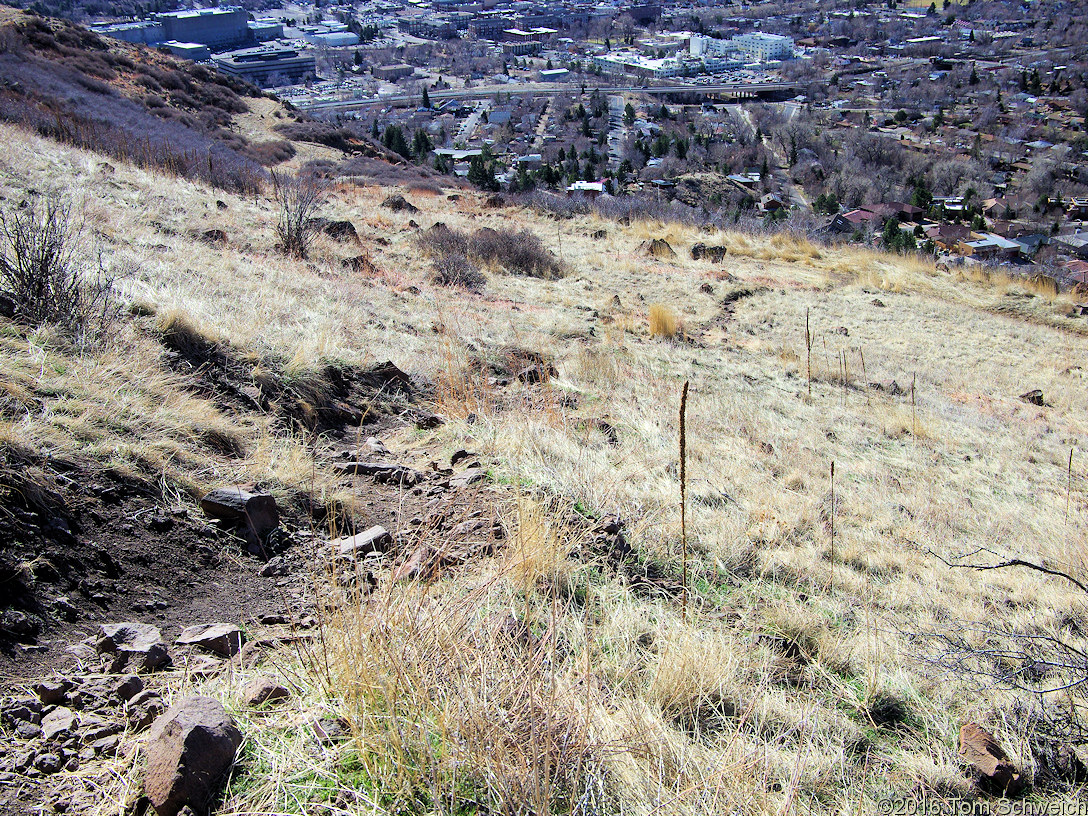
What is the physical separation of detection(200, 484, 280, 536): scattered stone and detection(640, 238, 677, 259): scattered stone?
513 inches

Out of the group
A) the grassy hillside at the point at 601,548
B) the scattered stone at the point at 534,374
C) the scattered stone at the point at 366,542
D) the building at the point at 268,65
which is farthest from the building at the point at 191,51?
the scattered stone at the point at 366,542

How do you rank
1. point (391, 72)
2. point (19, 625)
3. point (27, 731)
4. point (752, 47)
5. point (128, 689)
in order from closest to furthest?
1. point (27, 731)
2. point (128, 689)
3. point (19, 625)
4. point (391, 72)
5. point (752, 47)

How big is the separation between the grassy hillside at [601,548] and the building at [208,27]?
107 meters

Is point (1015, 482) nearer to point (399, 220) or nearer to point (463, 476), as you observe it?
point (463, 476)

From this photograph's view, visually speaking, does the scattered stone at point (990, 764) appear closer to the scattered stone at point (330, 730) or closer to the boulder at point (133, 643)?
the scattered stone at point (330, 730)

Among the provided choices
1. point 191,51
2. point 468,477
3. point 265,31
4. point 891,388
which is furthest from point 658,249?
point 265,31

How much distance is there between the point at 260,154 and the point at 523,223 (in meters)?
11.6

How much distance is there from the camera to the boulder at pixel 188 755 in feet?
5.34

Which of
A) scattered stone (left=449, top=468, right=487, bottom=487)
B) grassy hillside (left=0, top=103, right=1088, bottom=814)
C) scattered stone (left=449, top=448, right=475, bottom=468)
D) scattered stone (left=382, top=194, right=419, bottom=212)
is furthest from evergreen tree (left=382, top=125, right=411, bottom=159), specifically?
scattered stone (left=449, top=468, right=487, bottom=487)

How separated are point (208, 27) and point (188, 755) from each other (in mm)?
119944

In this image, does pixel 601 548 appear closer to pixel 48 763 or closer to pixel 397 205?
pixel 48 763

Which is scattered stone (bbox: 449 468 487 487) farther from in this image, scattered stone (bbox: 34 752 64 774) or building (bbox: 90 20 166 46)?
building (bbox: 90 20 166 46)

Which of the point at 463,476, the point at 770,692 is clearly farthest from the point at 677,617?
the point at 463,476

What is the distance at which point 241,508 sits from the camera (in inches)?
118
